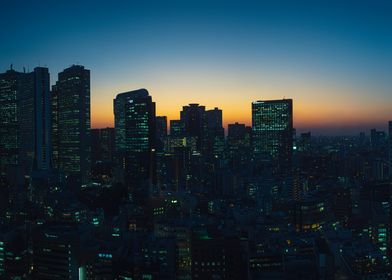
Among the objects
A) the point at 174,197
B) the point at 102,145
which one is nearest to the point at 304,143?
the point at 102,145

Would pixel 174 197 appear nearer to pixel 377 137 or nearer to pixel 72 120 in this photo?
pixel 72 120

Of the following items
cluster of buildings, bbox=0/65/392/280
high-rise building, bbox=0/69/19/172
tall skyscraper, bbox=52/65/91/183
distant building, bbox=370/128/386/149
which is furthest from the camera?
distant building, bbox=370/128/386/149

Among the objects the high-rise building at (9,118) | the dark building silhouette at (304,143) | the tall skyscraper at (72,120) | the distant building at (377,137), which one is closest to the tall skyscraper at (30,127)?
the high-rise building at (9,118)

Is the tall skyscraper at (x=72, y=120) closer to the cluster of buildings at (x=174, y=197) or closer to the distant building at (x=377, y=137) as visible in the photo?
the cluster of buildings at (x=174, y=197)

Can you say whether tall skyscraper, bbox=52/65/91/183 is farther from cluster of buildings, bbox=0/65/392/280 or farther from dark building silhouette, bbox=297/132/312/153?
dark building silhouette, bbox=297/132/312/153

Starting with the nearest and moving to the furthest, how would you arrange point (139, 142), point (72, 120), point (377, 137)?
point (139, 142) < point (72, 120) < point (377, 137)

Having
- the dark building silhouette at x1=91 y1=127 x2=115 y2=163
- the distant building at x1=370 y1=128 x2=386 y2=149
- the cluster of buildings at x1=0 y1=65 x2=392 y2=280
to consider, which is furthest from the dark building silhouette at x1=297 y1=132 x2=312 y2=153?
the dark building silhouette at x1=91 y1=127 x2=115 y2=163
